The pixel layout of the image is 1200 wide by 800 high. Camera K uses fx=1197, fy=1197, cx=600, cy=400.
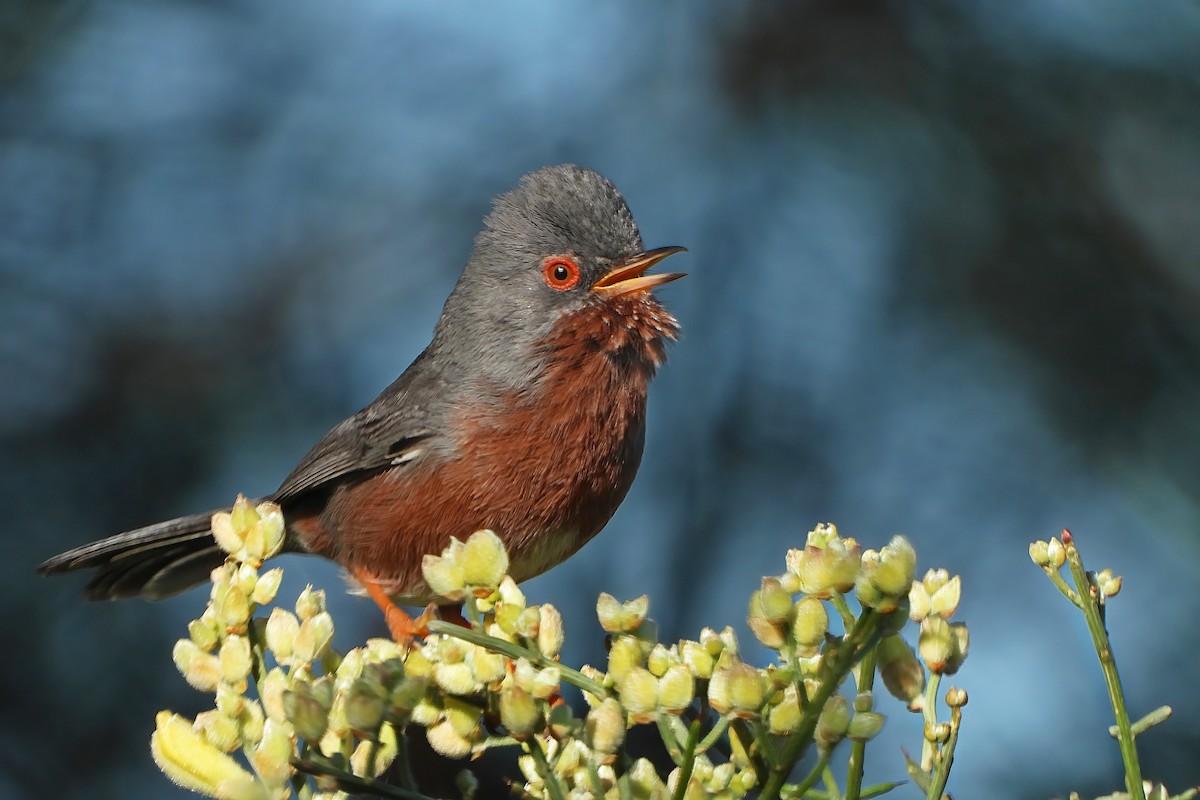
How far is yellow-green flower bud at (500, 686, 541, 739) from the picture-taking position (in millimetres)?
1187

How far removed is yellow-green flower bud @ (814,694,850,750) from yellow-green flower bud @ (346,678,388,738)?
0.44 meters

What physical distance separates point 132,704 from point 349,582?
6.03 ft

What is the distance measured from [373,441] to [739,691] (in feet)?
9.53

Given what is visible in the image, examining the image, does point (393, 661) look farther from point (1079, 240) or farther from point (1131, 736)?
point (1079, 240)

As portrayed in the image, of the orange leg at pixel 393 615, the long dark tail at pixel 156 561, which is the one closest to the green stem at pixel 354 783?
the orange leg at pixel 393 615

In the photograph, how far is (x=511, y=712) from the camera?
1.19 meters

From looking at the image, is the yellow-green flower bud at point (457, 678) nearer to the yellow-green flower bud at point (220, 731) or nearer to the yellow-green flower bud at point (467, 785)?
the yellow-green flower bud at point (467, 785)

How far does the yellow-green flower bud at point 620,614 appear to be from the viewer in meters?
1.34

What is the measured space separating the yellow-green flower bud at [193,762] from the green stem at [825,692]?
546mm

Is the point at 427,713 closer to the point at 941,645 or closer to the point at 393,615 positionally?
Answer: the point at 941,645

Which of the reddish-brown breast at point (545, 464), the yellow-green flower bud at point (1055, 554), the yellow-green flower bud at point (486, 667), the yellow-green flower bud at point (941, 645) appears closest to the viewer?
the yellow-green flower bud at point (486, 667)

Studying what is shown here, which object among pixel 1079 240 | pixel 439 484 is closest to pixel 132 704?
pixel 439 484

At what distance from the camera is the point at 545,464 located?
344 cm

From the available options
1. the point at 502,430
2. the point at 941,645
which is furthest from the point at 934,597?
the point at 502,430
